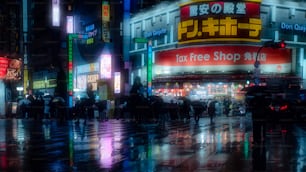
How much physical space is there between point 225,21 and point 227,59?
3.16 meters

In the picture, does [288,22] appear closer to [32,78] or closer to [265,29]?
[265,29]

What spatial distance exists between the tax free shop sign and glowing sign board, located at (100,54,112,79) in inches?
338

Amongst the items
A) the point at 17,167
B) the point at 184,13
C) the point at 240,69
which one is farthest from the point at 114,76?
the point at 17,167

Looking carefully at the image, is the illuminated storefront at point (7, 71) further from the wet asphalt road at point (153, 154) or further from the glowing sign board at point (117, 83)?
the wet asphalt road at point (153, 154)

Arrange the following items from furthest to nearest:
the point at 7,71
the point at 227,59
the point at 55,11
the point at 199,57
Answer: the point at 55,11 → the point at 199,57 → the point at 227,59 → the point at 7,71

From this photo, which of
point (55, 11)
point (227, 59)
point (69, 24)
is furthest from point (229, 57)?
point (69, 24)

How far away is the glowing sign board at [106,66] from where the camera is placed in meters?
49.1

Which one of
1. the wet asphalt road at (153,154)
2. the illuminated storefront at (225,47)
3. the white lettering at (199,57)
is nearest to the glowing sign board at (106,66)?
the illuminated storefront at (225,47)

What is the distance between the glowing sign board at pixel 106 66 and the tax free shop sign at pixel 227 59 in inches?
338

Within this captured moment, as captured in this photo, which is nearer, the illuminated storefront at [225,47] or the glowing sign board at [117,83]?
the illuminated storefront at [225,47]

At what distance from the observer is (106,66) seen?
49188 mm

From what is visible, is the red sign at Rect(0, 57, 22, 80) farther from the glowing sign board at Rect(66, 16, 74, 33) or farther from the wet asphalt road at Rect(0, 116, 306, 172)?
the wet asphalt road at Rect(0, 116, 306, 172)

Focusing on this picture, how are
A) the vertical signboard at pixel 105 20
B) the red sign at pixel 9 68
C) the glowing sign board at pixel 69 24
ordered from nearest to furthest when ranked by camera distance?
the red sign at pixel 9 68 < the vertical signboard at pixel 105 20 < the glowing sign board at pixel 69 24

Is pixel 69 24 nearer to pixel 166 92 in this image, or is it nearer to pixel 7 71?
pixel 166 92
